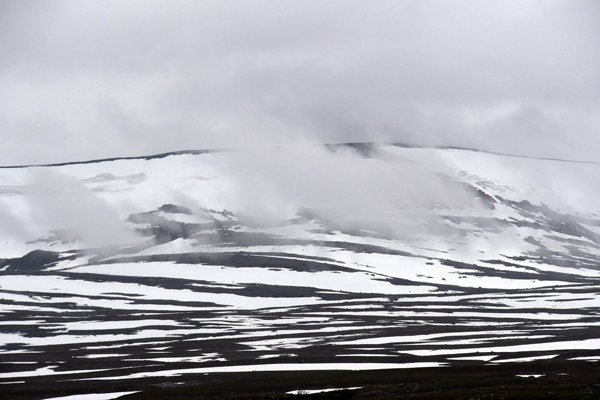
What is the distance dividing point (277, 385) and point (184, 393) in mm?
7913

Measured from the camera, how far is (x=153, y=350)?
121 m

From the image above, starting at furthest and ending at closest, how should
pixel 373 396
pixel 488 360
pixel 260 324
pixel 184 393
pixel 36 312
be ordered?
1. pixel 36 312
2. pixel 260 324
3. pixel 488 360
4. pixel 184 393
5. pixel 373 396

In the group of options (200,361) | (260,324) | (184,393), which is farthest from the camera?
(260,324)

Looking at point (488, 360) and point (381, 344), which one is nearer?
point (488, 360)

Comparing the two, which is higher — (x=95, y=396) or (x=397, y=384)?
(x=95, y=396)

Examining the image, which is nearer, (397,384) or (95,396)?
(397,384)

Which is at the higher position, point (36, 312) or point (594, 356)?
point (36, 312)

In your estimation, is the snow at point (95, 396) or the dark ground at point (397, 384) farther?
the snow at point (95, 396)

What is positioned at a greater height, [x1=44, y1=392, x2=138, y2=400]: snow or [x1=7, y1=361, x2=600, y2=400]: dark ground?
[x1=44, y1=392, x2=138, y2=400]: snow

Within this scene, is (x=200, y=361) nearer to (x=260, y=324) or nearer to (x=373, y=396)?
(x=373, y=396)

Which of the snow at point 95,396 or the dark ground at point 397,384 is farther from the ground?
the snow at point 95,396

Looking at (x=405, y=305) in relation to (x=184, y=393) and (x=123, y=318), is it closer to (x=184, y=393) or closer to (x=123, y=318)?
(x=123, y=318)

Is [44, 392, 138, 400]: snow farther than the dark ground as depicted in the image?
Yes

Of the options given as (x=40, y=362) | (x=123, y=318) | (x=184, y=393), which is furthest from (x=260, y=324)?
(x=184, y=393)
